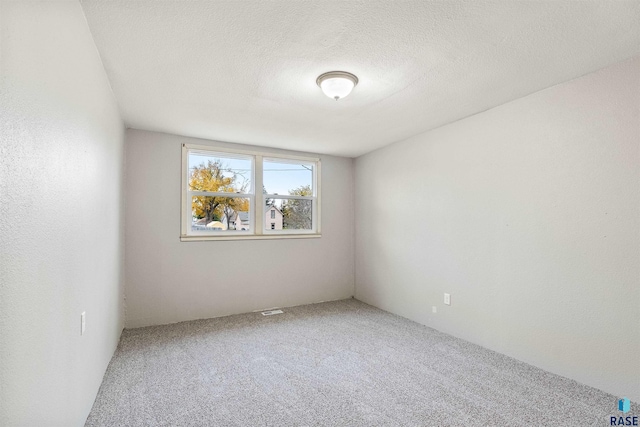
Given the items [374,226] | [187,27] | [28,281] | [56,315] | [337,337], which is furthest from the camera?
[374,226]

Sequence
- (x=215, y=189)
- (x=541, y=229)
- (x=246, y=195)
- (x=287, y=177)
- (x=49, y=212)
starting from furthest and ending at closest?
(x=287, y=177) → (x=246, y=195) → (x=215, y=189) → (x=541, y=229) → (x=49, y=212)

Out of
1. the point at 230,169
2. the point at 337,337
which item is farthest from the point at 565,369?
the point at 230,169

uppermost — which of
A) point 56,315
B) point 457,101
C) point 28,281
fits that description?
point 457,101

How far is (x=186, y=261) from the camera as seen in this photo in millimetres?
3918

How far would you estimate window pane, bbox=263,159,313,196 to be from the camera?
451 cm

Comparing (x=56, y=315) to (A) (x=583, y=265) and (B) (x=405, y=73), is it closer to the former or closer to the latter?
(B) (x=405, y=73)

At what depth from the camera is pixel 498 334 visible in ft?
9.64

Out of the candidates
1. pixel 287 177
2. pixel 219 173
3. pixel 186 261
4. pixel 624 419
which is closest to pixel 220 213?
pixel 219 173

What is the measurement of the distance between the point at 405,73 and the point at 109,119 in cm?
231

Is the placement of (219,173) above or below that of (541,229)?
above

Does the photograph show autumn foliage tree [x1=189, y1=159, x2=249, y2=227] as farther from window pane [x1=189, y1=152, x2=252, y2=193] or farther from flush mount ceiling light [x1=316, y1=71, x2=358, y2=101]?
flush mount ceiling light [x1=316, y1=71, x2=358, y2=101]

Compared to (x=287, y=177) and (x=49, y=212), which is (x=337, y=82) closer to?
(x=49, y=212)

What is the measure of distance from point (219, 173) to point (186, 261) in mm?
1188

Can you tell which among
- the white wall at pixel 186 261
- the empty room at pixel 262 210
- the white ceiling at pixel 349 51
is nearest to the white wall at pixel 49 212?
the empty room at pixel 262 210
